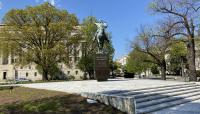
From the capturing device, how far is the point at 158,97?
14.8 meters

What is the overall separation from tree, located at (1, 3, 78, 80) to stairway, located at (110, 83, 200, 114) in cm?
2253

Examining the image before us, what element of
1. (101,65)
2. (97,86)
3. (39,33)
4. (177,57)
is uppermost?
(39,33)

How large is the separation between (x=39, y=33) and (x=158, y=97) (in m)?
27.1

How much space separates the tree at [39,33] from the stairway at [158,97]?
2253 cm

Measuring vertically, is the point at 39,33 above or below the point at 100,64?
above

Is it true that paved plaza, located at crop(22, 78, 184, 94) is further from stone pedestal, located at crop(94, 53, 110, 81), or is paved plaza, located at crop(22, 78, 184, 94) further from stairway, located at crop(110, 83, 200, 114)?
stone pedestal, located at crop(94, 53, 110, 81)

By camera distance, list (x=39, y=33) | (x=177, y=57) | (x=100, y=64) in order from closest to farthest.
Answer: (x=100, y=64) < (x=39, y=33) < (x=177, y=57)

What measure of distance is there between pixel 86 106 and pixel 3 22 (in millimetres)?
32099

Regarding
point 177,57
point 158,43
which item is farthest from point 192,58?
point 177,57

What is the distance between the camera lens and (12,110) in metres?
11.8

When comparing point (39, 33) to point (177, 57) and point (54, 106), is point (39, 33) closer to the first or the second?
point (54, 106)

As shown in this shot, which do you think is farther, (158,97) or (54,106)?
(158,97)

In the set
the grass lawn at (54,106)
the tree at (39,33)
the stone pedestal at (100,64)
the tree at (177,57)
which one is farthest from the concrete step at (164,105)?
the tree at (39,33)

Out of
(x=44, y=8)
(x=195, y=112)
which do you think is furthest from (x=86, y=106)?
(x=44, y=8)
